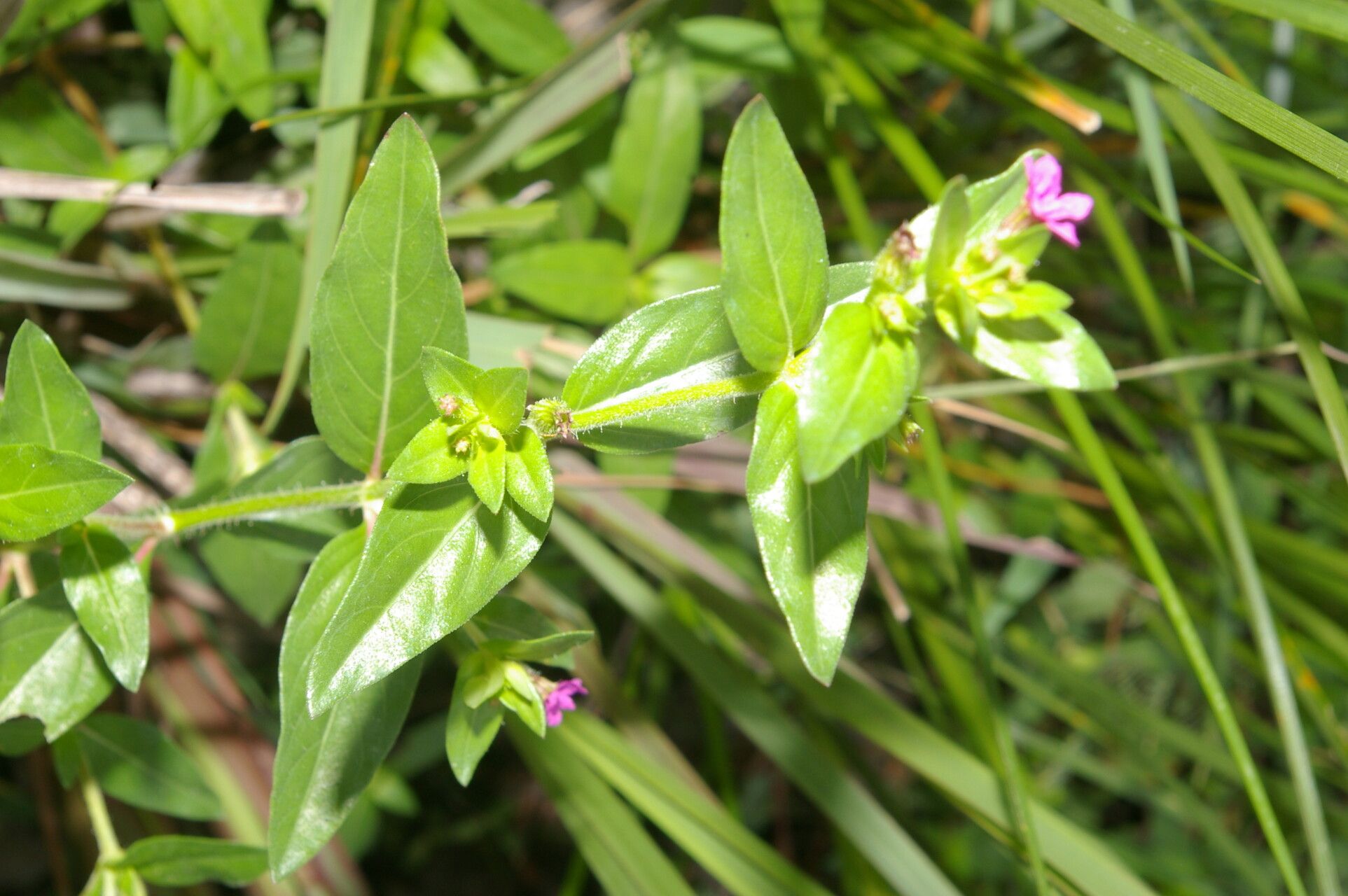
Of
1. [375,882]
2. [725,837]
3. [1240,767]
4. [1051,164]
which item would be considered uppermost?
[1051,164]

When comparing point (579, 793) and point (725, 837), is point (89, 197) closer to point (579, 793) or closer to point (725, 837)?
point (579, 793)

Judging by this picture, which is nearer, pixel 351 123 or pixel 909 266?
pixel 909 266

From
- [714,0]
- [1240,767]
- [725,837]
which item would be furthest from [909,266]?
[714,0]

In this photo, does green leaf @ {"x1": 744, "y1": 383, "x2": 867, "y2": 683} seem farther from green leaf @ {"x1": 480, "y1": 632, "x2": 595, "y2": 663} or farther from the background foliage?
green leaf @ {"x1": 480, "y1": 632, "x2": 595, "y2": 663}

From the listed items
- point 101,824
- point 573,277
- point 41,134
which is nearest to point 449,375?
point 573,277

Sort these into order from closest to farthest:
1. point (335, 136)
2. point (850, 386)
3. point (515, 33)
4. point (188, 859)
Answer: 1. point (850, 386)
2. point (188, 859)
3. point (335, 136)
4. point (515, 33)

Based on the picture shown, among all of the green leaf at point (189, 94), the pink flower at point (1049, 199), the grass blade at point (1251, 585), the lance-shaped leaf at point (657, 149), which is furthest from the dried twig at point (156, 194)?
the grass blade at point (1251, 585)

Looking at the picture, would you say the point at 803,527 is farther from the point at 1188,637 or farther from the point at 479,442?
the point at 1188,637

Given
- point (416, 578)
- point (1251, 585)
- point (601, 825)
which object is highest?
point (416, 578)

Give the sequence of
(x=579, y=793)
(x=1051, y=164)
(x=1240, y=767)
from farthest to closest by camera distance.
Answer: (x=579, y=793), (x=1240, y=767), (x=1051, y=164)
